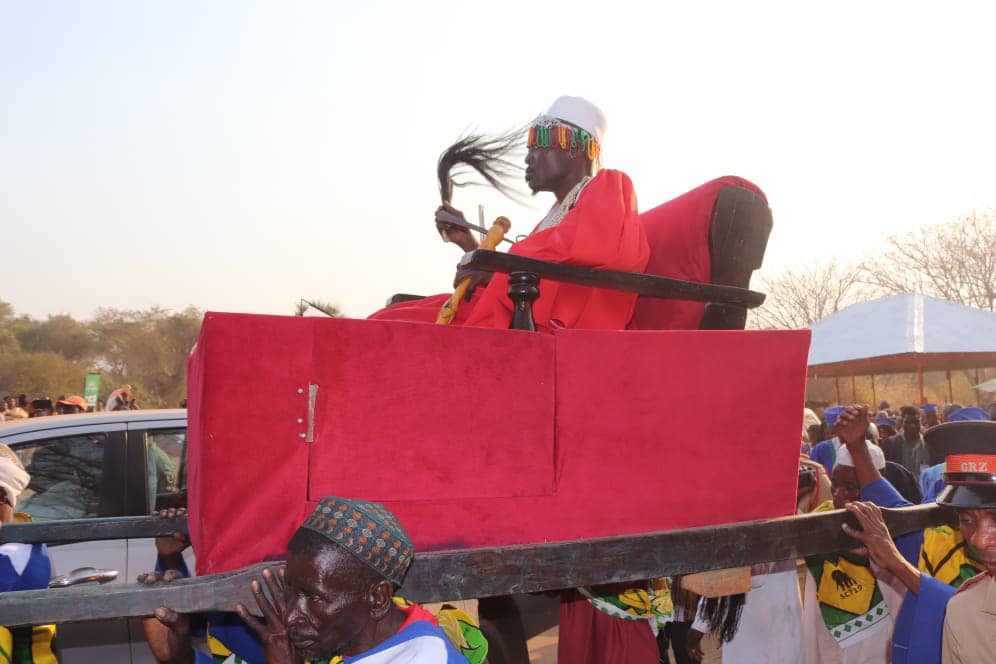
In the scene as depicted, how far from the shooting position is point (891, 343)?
1518 cm

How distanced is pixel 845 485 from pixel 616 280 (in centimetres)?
225

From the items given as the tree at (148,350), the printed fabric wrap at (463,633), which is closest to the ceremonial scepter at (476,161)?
the printed fabric wrap at (463,633)

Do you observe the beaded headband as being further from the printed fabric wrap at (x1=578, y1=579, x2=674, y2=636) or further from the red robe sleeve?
the printed fabric wrap at (x1=578, y1=579, x2=674, y2=636)

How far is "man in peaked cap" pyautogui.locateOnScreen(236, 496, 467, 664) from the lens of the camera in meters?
1.63

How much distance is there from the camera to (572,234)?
8.11 ft

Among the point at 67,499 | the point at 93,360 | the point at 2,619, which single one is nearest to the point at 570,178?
the point at 2,619

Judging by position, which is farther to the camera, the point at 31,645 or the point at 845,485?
the point at 845,485

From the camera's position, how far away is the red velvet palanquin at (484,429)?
1762mm

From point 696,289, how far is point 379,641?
1403 mm

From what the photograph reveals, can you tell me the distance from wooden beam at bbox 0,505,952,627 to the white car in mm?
2306

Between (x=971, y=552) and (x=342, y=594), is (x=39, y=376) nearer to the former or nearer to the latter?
(x=342, y=594)

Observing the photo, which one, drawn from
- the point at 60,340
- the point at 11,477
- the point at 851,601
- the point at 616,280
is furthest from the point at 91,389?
the point at 60,340

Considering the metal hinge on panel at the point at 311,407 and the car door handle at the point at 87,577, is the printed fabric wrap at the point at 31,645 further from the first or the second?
the metal hinge on panel at the point at 311,407

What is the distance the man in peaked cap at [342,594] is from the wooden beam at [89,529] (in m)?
1.07
